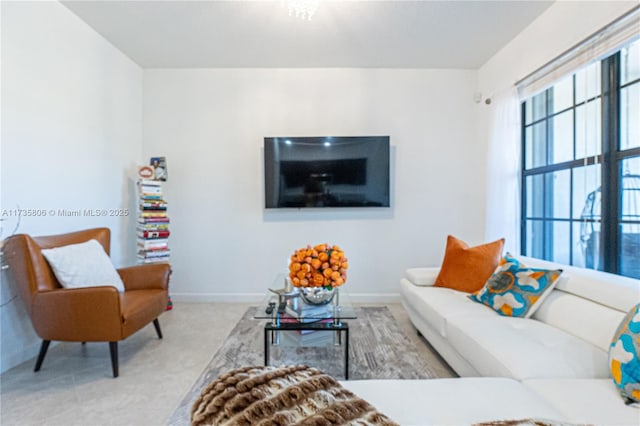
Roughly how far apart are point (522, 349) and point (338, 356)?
1208 mm

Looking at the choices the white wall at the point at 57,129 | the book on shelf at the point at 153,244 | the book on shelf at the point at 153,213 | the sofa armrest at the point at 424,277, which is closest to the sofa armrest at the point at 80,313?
the white wall at the point at 57,129

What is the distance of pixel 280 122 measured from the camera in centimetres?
344

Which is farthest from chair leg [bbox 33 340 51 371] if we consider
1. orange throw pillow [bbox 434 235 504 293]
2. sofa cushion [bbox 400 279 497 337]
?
orange throw pillow [bbox 434 235 504 293]

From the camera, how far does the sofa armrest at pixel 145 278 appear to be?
2.44 meters

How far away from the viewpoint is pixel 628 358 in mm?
1106

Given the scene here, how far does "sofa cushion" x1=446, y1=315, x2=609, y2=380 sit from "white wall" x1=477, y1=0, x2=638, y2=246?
1.44 metres

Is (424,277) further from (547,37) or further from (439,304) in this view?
(547,37)

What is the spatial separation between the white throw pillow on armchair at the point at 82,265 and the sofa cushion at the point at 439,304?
2292 mm

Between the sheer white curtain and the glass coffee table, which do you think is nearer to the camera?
the glass coffee table

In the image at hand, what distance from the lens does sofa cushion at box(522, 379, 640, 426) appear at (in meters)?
0.94

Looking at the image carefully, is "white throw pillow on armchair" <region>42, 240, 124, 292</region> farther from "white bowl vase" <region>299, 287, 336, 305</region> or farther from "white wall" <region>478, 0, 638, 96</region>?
"white wall" <region>478, 0, 638, 96</region>

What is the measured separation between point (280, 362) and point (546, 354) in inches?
61.0

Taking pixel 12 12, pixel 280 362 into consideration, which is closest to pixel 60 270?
pixel 280 362

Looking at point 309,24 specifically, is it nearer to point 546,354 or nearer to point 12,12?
point 12,12
